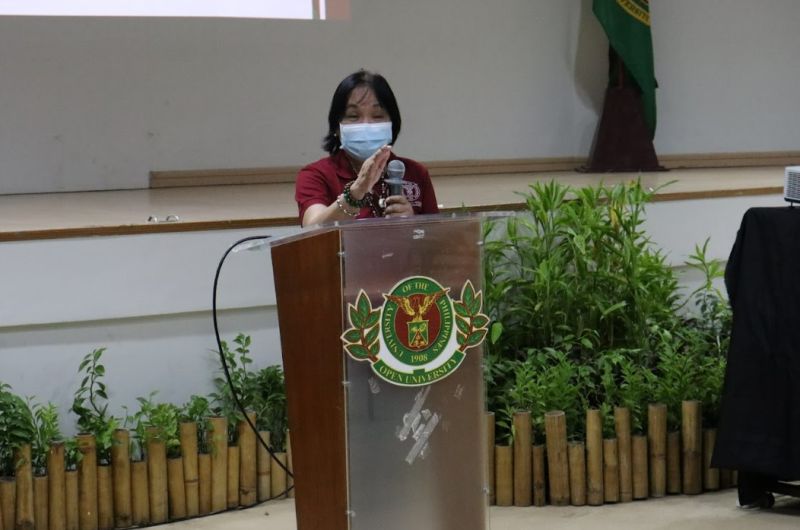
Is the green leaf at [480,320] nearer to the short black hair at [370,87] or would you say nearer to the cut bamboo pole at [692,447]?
the short black hair at [370,87]

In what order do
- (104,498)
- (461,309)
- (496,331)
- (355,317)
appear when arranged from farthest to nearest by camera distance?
1. (496,331)
2. (104,498)
3. (461,309)
4. (355,317)

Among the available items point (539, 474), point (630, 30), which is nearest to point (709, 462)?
point (539, 474)

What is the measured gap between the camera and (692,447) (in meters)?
3.71

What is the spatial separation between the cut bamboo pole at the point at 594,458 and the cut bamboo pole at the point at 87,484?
1429 mm

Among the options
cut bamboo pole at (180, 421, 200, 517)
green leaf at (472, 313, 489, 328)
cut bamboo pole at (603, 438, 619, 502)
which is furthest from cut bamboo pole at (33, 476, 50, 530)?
cut bamboo pole at (603, 438, 619, 502)

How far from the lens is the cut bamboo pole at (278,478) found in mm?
3645

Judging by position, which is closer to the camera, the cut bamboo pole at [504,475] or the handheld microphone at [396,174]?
the handheld microphone at [396,174]

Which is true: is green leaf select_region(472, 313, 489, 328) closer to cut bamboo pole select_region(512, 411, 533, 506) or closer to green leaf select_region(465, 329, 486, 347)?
green leaf select_region(465, 329, 486, 347)

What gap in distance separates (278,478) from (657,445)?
115cm

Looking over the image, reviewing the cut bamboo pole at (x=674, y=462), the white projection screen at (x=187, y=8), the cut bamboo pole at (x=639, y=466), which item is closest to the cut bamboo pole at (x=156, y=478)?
the cut bamboo pole at (x=639, y=466)

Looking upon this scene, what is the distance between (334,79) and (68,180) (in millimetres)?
1425

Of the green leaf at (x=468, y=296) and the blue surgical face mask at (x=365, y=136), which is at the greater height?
the blue surgical face mask at (x=365, y=136)

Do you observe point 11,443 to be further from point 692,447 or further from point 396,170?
point 692,447

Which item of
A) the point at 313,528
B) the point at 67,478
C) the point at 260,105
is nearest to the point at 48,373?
the point at 67,478
